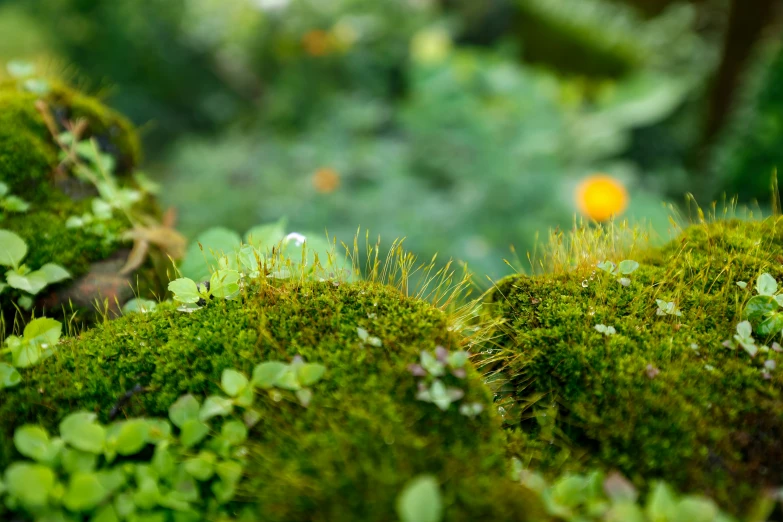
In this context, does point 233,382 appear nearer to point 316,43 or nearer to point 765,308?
point 765,308

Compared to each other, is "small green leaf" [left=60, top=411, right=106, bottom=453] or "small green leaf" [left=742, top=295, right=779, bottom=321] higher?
"small green leaf" [left=60, top=411, right=106, bottom=453]

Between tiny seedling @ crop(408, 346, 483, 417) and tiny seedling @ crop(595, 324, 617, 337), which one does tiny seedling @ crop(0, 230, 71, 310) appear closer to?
tiny seedling @ crop(408, 346, 483, 417)

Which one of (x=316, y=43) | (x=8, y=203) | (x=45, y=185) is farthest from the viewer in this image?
(x=316, y=43)

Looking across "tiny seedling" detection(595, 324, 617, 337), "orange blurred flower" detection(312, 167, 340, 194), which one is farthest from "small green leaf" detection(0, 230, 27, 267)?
"orange blurred flower" detection(312, 167, 340, 194)

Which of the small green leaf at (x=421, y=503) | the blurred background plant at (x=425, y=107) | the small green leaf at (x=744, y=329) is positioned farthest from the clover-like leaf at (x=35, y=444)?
the blurred background plant at (x=425, y=107)

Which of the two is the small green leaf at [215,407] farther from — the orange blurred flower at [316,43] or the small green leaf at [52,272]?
the orange blurred flower at [316,43]

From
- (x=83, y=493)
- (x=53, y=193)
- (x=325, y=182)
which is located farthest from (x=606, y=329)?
(x=325, y=182)
